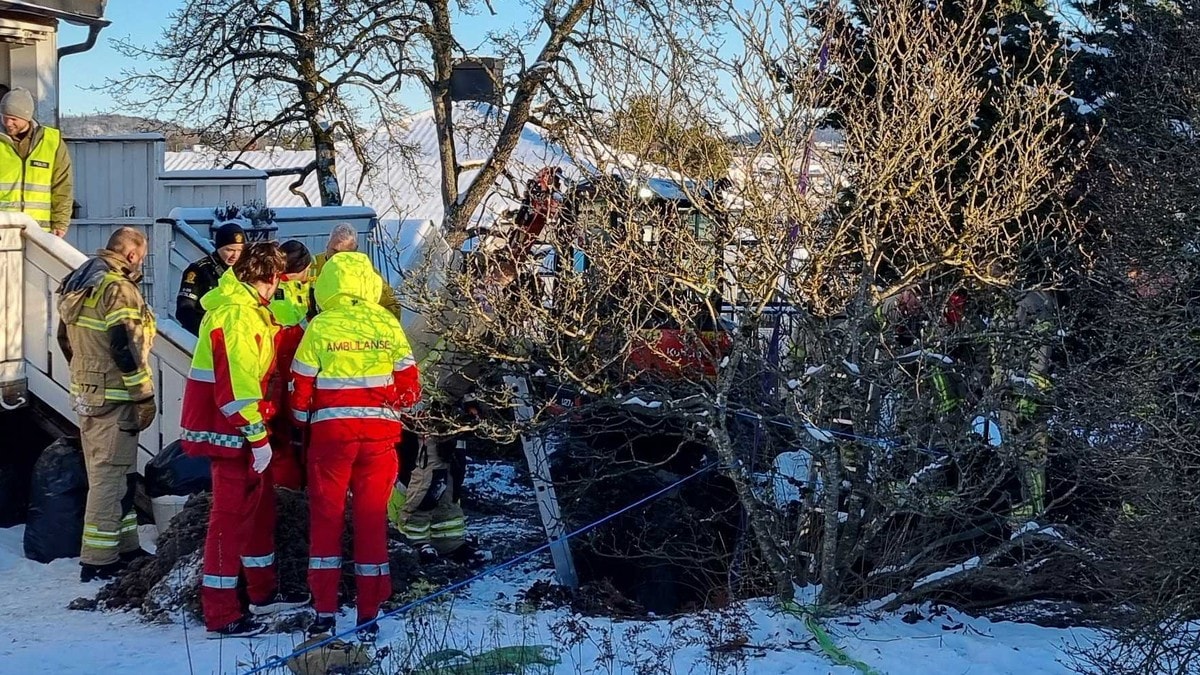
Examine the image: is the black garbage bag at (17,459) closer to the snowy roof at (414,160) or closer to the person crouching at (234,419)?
the person crouching at (234,419)

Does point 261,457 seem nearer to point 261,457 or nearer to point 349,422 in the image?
point 261,457

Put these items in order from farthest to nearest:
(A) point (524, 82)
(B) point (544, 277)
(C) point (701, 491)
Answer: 1. (A) point (524, 82)
2. (C) point (701, 491)
3. (B) point (544, 277)

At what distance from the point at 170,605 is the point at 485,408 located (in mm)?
2158

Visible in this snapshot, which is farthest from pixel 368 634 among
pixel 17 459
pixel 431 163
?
pixel 431 163

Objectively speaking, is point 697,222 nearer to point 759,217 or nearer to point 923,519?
point 759,217

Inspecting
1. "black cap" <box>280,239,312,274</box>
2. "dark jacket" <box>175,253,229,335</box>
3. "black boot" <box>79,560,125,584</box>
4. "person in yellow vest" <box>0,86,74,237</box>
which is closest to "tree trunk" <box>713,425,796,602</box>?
"black cap" <box>280,239,312,274</box>

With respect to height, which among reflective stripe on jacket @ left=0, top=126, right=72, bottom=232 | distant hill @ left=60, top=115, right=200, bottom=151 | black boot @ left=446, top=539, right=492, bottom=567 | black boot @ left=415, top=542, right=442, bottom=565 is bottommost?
black boot @ left=446, top=539, right=492, bottom=567

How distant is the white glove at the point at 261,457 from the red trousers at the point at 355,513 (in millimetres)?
192

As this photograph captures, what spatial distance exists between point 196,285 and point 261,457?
2.45 metres

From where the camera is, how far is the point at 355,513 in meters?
5.77

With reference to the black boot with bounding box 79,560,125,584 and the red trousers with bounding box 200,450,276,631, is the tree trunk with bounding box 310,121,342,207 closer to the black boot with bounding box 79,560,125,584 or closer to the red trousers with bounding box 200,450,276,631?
the black boot with bounding box 79,560,125,584

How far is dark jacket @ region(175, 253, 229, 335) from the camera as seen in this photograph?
7.71 meters

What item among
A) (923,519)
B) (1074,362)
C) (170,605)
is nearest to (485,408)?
(170,605)

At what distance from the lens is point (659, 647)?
547 cm
